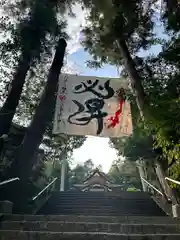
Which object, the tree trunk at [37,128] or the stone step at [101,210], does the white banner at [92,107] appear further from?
the stone step at [101,210]

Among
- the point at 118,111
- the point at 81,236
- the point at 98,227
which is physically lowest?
the point at 81,236

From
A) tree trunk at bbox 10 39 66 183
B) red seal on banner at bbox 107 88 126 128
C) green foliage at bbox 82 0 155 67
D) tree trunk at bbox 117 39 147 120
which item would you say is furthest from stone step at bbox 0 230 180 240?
green foliage at bbox 82 0 155 67

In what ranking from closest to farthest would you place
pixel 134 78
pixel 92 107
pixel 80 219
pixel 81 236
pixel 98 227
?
pixel 81 236, pixel 98 227, pixel 80 219, pixel 134 78, pixel 92 107

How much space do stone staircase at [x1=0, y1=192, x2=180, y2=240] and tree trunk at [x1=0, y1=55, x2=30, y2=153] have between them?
276 cm

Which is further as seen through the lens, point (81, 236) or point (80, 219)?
point (80, 219)

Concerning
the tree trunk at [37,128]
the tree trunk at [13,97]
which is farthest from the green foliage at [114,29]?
the tree trunk at [13,97]

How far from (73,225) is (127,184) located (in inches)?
883

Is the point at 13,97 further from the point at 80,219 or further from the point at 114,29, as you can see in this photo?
the point at 80,219

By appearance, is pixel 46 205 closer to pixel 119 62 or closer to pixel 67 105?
pixel 67 105

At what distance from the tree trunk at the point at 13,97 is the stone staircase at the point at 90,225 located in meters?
2.76

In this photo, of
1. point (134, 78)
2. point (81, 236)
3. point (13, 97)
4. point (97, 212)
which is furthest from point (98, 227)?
point (13, 97)

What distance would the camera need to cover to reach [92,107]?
7.76m

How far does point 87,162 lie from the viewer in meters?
45.1

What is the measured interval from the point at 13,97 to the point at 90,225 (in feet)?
16.3
